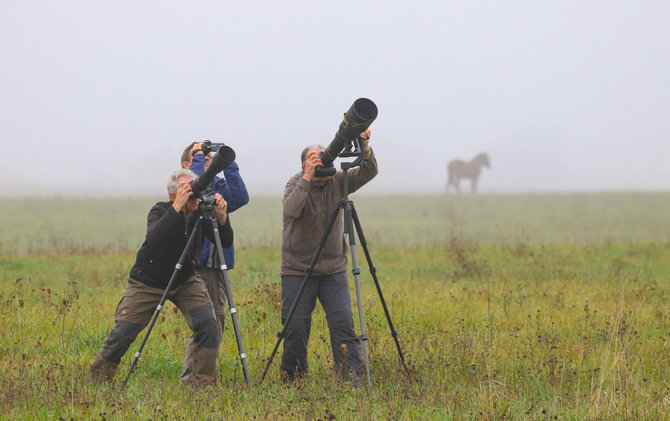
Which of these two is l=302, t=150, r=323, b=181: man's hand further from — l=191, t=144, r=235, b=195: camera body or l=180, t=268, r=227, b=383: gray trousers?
l=180, t=268, r=227, b=383: gray trousers

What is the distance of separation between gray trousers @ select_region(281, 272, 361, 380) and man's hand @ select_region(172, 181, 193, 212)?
1.23m

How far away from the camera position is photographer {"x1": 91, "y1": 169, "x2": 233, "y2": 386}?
5.35 metres

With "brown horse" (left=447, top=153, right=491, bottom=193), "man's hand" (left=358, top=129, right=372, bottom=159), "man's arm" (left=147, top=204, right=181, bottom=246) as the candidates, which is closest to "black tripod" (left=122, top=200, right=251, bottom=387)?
"man's arm" (left=147, top=204, right=181, bottom=246)

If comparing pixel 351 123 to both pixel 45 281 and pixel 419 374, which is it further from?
pixel 45 281

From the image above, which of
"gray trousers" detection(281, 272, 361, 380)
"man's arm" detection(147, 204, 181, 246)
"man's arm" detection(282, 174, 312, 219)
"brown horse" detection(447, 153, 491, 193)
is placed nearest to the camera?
"man's arm" detection(147, 204, 181, 246)

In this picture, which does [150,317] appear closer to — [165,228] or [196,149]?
[165,228]

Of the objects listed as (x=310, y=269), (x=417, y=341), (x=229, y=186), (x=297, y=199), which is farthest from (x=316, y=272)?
(x=417, y=341)

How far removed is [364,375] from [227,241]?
159 cm

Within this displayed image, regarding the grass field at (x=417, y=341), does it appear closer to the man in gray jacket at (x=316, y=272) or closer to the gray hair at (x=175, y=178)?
the man in gray jacket at (x=316, y=272)

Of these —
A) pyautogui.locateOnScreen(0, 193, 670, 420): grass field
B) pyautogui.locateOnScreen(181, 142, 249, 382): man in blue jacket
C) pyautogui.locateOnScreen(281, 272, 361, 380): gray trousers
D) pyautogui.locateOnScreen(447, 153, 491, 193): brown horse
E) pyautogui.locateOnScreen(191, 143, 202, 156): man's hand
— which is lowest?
pyautogui.locateOnScreen(0, 193, 670, 420): grass field

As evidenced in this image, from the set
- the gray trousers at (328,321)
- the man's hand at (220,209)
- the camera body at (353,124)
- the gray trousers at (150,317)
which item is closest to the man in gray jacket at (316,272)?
the gray trousers at (328,321)

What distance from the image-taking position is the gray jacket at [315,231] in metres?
5.79

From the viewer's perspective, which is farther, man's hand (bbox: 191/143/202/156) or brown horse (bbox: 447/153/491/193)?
brown horse (bbox: 447/153/491/193)

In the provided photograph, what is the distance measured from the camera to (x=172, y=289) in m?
5.52
